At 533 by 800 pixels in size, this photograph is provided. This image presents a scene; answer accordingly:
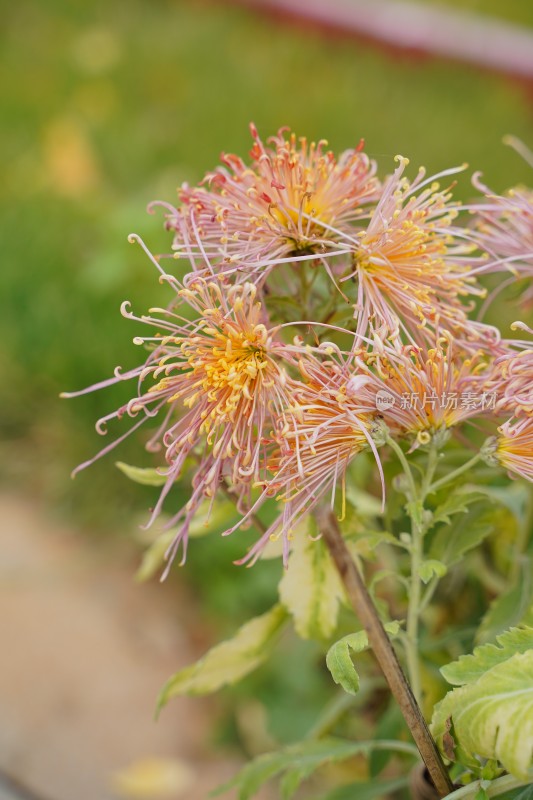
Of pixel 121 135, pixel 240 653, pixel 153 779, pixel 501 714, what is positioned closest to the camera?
pixel 501 714

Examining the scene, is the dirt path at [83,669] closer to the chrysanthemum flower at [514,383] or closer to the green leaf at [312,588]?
the green leaf at [312,588]

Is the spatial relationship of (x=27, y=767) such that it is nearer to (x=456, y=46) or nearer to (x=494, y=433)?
(x=494, y=433)

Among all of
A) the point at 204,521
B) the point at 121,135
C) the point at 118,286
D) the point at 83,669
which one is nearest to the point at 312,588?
the point at 204,521

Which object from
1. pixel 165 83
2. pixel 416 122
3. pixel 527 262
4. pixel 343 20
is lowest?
pixel 527 262

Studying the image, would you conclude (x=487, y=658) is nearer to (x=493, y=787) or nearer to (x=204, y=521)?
(x=493, y=787)

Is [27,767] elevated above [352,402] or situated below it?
below

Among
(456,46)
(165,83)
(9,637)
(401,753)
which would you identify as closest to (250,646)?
(401,753)
